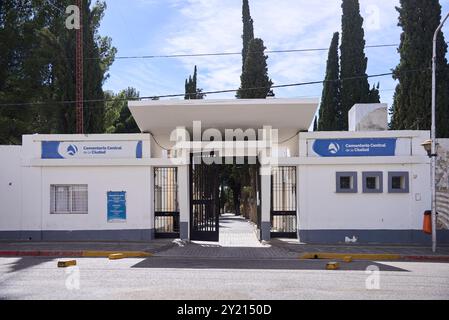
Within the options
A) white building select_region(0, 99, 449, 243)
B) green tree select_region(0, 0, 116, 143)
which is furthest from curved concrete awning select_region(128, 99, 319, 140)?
green tree select_region(0, 0, 116, 143)

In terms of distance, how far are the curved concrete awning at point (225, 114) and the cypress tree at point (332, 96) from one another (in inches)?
812

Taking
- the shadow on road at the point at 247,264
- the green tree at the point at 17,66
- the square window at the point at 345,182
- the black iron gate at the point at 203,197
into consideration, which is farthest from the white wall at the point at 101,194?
the green tree at the point at 17,66

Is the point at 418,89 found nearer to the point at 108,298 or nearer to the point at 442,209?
the point at 442,209

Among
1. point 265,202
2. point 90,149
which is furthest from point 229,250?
point 90,149

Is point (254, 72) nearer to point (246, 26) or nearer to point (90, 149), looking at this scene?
point (246, 26)

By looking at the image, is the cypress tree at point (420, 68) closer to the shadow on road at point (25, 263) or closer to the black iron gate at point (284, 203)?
the black iron gate at point (284, 203)

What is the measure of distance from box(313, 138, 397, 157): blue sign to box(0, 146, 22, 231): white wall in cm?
1092

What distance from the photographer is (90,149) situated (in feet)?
64.0

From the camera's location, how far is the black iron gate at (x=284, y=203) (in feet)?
69.3

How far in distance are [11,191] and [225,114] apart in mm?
8442

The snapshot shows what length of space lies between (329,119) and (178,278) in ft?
102

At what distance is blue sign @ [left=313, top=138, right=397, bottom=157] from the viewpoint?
18.9 m

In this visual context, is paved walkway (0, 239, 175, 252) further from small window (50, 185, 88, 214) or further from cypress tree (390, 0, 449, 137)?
cypress tree (390, 0, 449, 137)

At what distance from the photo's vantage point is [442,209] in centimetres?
1877
